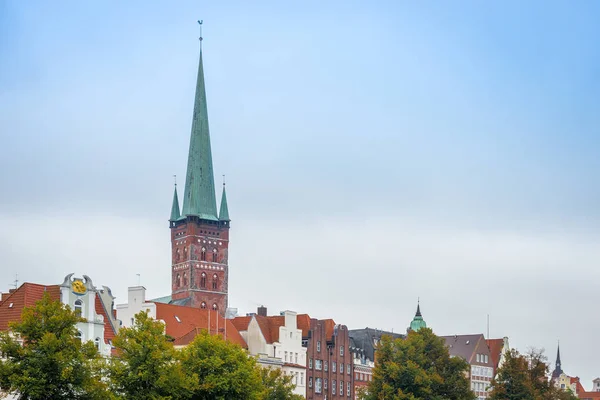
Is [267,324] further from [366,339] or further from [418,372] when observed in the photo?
[366,339]

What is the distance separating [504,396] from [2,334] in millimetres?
75786

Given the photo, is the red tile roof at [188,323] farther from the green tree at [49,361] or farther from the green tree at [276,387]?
the green tree at [49,361]

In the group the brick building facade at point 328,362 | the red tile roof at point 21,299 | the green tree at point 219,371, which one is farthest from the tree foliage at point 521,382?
the red tile roof at point 21,299

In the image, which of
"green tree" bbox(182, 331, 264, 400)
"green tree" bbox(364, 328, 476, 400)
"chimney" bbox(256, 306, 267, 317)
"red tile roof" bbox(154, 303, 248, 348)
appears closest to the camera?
"green tree" bbox(182, 331, 264, 400)

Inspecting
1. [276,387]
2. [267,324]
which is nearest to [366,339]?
[267,324]

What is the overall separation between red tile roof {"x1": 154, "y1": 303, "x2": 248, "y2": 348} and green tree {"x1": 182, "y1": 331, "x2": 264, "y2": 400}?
27.6 meters

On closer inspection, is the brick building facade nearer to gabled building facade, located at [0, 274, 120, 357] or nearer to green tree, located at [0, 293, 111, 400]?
gabled building facade, located at [0, 274, 120, 357]

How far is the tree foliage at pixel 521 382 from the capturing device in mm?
154250

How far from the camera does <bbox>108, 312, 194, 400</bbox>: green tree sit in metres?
100

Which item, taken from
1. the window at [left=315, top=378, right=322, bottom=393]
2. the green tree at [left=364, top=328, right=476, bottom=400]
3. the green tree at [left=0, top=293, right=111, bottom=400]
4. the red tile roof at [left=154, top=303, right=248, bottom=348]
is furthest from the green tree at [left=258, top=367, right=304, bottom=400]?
the window at [left=315, top=378, right=322, bottom=393]

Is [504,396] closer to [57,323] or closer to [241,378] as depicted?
[241,378]

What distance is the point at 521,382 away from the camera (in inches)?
6078

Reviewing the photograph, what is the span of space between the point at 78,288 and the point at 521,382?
5996 centimetres

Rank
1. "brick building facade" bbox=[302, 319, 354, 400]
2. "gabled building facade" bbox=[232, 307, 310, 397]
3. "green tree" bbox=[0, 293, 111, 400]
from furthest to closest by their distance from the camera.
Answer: "brick building facade" bbox=[302, 319, 354, 400] < "gabled building facade" bbox=[232, 307, 310, 397] < "green tree" bbox=[0, 293, 111, 400]
